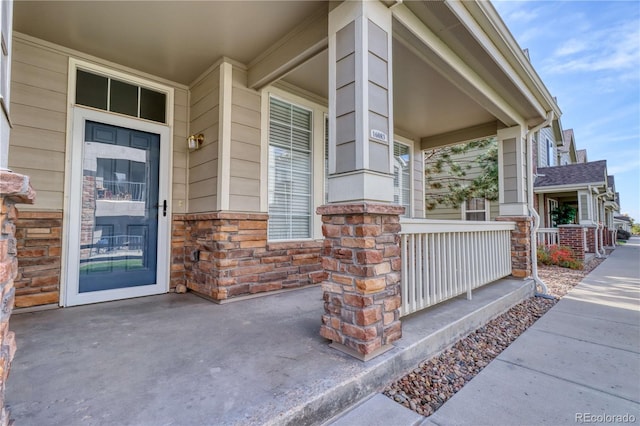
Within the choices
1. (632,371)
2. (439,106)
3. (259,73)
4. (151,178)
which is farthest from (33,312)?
(439,106)

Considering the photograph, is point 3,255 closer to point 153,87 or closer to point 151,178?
point 151,178

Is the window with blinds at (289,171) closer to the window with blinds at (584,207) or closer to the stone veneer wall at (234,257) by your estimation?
the stone veneer wall at (234,257)

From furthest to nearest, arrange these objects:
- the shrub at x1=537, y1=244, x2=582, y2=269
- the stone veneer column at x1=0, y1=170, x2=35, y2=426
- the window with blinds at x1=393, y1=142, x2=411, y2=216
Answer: the shrub at x1=537, y1=244, x2=582, y2=269
the window with blinds at x1=393, y1=142, x2=411, y2=216
the stone veneer column at x1=0, y1=170, x2=35, y2=426

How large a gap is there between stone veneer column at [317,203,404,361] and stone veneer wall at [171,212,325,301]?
4.77 feet

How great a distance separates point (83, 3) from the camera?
247 cm

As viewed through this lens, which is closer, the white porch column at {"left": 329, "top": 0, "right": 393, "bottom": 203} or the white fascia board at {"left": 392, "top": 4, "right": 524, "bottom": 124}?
the white porch column at {"left": 329, "top": 0, "right": 393, "bottom": 203}

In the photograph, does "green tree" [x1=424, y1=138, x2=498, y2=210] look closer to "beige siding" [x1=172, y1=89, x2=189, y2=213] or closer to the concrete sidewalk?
the concrete sidewalk

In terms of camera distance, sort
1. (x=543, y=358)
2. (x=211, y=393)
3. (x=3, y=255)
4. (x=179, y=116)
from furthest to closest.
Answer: (x=179, y=116) → (x=543, y=358) → (x=211, y=393) → (x=3, y=255)

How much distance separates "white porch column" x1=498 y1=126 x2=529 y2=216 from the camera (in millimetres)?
4547

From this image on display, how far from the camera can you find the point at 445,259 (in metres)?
3.04

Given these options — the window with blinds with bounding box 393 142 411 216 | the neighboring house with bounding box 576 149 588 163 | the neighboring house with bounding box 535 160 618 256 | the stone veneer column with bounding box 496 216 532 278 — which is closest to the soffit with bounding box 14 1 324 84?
the window with blinds with bounding box 393 142 411 216

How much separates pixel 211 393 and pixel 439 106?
4656mm

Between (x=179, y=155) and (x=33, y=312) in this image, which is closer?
(x=33, y=312)

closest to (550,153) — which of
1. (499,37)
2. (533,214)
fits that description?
(533,214)
